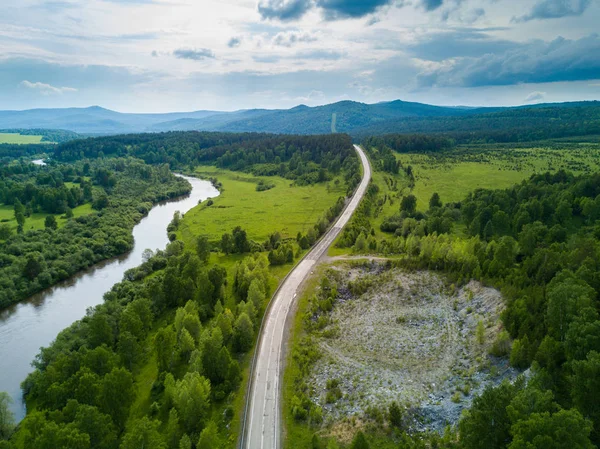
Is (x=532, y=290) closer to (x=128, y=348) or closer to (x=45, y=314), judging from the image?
(x=128, y=348)

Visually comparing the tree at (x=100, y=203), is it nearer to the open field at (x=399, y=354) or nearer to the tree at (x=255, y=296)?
the tree at (x=255, y=296)

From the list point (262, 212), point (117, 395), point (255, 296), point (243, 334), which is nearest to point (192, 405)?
point (117, 395)

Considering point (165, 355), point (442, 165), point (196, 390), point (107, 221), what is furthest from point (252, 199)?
point (196, 390)

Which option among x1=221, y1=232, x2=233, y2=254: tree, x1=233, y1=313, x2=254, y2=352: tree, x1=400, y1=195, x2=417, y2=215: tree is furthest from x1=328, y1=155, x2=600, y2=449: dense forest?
x1=221, y1=232, x2=233, y2=254: tree

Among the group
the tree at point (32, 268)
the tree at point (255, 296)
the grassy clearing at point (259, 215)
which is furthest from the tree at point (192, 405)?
the tree at point (32, 268)

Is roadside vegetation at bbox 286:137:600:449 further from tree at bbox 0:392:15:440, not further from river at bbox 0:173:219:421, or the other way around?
river at bbox 0:173:219:421

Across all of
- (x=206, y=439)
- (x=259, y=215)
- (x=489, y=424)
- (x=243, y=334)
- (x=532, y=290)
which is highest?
(x=532, y=290)

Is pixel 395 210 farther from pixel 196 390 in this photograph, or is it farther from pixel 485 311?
pixel 196 390
